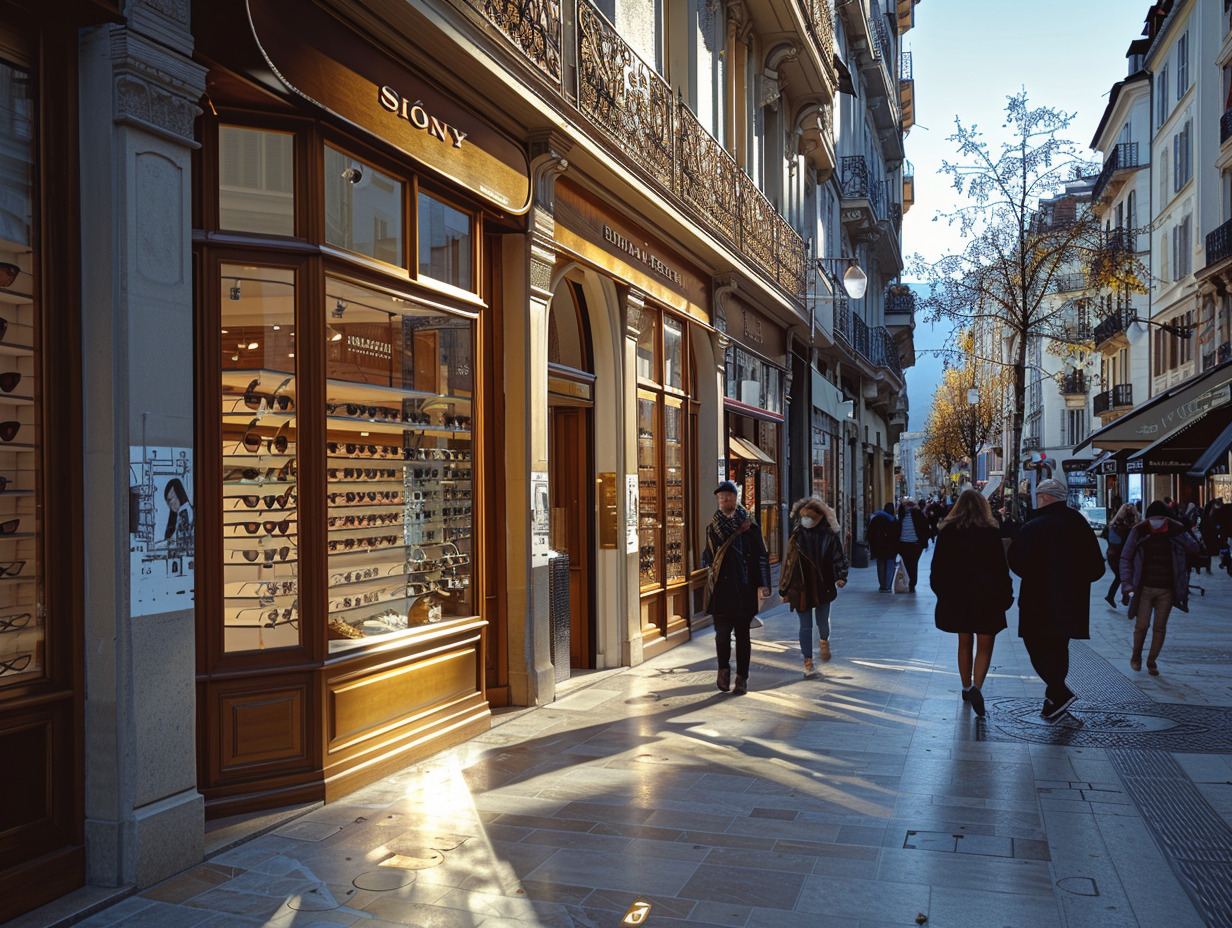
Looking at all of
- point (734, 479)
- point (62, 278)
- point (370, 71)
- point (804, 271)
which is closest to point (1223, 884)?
point (62, 278)

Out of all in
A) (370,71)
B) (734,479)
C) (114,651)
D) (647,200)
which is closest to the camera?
(114,651)

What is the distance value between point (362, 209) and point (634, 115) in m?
4.80

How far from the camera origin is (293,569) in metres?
6.53

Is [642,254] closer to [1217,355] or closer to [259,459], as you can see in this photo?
[259,459]

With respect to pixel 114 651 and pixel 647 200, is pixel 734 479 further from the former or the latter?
pixel 114 651

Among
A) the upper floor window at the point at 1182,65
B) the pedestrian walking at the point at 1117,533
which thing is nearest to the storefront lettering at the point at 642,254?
the pedestrian walking at the point at 1117,533

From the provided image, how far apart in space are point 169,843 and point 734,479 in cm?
1279

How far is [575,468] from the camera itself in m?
11.7

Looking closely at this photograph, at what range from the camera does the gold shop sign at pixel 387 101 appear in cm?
602

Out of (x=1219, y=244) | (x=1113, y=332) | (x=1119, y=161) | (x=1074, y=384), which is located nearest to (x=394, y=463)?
(x=1219, y=244)

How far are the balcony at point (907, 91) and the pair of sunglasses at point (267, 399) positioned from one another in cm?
4217

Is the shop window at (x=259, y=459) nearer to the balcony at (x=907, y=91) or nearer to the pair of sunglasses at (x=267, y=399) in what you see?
the pair of sunglasses at (x=267, y=399)

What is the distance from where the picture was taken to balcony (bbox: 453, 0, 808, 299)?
8883 millimetres

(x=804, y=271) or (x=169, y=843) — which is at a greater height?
(x=804, y=271)
